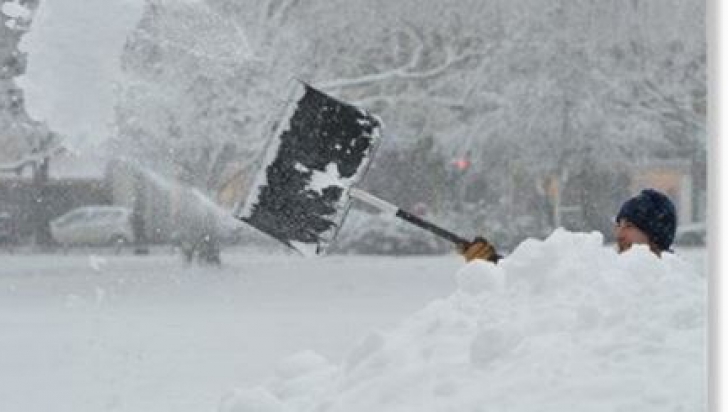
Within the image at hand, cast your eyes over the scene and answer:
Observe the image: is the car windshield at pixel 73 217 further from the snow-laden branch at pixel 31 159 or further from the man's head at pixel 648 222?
the man's head at pixel 648 222

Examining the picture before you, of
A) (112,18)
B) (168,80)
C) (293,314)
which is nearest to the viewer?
(112,18)

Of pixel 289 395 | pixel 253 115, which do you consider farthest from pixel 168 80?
pixel 289 395

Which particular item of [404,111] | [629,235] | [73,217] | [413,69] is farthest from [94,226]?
[629,235]

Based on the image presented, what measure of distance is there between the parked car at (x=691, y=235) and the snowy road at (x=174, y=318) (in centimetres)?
113

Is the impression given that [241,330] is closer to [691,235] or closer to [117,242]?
[117,242]

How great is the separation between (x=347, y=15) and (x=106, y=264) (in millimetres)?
1612

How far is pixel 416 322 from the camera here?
88.4 inches

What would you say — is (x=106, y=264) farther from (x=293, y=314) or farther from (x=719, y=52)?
(x=719, y=52)

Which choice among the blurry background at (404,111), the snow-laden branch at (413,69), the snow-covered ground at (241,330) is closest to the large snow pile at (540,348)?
the snow-covered ground at (241,330)

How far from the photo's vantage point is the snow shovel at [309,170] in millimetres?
2529

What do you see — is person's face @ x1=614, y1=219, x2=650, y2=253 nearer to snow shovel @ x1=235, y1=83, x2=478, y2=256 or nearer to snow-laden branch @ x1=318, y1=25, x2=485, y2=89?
snow shovel @ x1=235, y1=83, x2=478, y2=256

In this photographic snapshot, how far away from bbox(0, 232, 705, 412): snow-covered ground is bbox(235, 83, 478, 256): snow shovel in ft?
0.83

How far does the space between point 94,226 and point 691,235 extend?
11.5 feet

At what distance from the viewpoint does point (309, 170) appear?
2529 mm
